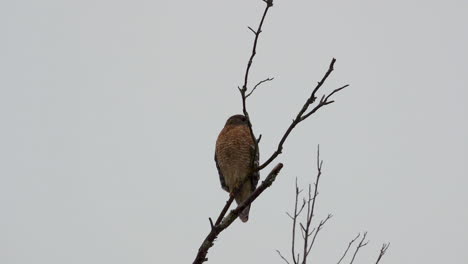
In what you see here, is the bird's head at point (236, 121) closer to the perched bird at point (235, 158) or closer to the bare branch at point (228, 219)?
the perched bird at point (235, 158)

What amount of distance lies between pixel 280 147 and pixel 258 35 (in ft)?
2.21

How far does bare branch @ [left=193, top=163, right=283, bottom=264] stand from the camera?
278 cm

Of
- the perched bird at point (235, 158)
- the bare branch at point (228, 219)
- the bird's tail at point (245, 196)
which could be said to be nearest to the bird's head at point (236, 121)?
the perched bird at point (235, 158)

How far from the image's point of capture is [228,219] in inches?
119

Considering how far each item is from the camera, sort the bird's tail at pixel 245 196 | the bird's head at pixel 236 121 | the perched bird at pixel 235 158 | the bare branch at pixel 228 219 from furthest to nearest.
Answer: the bird's head at pixel 236 121, the perched bird at pixel 235 158, the bird's tail at pixel 245 196, the bare branch at pixel 228 219

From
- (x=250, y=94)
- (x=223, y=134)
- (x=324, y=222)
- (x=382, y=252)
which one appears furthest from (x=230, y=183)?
(x=250, y=94)

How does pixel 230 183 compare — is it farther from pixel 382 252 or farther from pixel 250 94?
pixel 250 94

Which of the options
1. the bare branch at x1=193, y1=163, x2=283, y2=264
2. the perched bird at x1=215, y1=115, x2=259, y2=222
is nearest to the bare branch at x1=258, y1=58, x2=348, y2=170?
the bare branch at x1=193, y1=163, x2=283, y2=264

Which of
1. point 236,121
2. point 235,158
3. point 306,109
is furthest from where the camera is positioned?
point 236,121

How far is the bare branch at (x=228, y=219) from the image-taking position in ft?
9.12

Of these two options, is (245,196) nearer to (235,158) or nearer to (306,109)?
(235,158)

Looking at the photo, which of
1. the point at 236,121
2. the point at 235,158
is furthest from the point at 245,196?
the point at 236,121

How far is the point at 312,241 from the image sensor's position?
443cm

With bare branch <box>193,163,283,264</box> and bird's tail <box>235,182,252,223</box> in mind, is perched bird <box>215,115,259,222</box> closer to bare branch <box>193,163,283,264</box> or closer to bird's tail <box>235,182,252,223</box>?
bird's tail <box>235,182,252,223</box>
